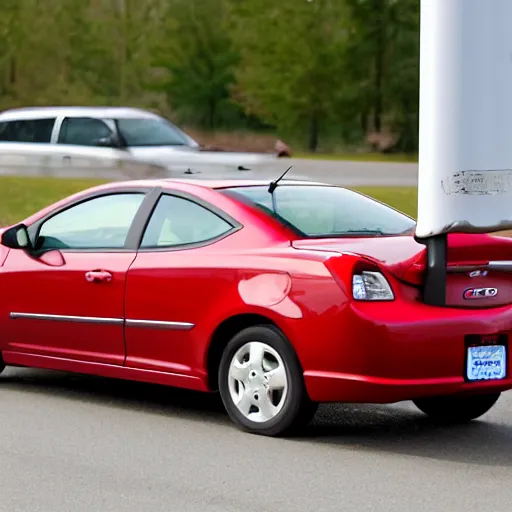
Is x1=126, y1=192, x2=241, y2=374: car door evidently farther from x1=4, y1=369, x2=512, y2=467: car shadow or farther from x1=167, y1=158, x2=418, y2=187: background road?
x1=167, y1=158, x2=418, y2=187: background road

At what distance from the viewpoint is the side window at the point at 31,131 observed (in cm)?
2173

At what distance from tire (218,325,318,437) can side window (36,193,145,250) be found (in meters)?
1.23

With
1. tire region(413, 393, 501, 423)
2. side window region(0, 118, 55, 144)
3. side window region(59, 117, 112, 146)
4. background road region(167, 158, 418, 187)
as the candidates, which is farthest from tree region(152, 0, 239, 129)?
tire region(413, 393, 501, 423)

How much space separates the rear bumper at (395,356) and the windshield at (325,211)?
84 cm

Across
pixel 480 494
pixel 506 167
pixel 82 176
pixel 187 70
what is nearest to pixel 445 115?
pixel 506 167

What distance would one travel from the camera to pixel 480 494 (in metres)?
6.23

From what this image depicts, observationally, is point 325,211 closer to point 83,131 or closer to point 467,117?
point 467,117

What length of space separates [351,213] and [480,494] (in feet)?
8.05

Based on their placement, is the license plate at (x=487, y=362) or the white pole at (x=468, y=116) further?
the white pole at (x=468, y=116)

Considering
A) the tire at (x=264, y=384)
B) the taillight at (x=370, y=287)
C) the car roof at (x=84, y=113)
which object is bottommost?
the tire at (x=264, y=384)

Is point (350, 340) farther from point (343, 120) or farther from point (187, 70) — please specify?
point (187, 70)

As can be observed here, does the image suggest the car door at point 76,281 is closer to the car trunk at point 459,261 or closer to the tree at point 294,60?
the car trunk at point 459,261

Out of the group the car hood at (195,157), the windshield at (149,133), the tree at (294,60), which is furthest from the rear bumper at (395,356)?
the tree at (294,60)

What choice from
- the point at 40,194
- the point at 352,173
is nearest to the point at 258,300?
the point at 40,194
